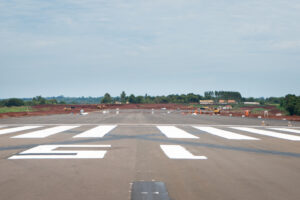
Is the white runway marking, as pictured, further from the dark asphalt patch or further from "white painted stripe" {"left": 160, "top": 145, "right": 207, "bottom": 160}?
the dark asphalt patch

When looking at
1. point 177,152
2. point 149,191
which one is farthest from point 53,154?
point 149,191

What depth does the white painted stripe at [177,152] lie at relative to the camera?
7593 mm

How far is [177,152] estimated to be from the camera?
27.2 ft

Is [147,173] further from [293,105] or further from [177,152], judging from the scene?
[293,105]

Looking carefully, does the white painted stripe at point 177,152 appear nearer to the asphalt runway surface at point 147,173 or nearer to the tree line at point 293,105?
the asphalt runway surface at point 147,173

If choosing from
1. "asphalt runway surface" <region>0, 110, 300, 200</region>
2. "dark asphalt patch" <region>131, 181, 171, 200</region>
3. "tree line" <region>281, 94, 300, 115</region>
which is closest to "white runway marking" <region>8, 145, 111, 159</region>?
"asphalt runway surface" <region>0, 110, 300, 200</region>

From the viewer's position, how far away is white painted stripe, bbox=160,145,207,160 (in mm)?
7593

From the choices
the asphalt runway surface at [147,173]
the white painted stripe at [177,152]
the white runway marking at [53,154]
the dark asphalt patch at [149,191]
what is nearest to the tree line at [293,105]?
the asphalt runway surface at [147,173]

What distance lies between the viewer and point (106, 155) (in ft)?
25.7

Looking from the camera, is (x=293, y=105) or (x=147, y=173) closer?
(x=147, y=173)

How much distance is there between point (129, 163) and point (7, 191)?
9.44 ft

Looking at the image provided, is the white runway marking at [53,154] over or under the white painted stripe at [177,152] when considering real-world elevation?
over

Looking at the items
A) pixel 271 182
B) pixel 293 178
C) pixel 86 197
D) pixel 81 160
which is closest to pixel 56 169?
pixel 81 160

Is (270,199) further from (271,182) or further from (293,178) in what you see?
(293,178)
